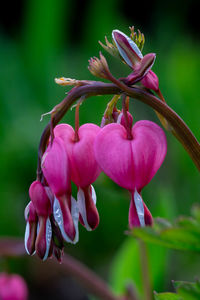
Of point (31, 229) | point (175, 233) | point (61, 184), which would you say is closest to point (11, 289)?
point (31, 229)

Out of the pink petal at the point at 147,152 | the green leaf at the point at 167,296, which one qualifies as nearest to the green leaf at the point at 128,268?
the green leaf at the point at 167,296

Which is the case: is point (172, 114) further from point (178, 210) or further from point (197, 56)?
point (197, 56)

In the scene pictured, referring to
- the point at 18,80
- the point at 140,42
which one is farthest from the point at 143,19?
the point at 140,42

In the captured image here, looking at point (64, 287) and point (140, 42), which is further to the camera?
point (64, 287)

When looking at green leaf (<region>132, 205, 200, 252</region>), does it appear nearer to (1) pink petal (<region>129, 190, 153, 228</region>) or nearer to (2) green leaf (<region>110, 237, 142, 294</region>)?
(1) pink petal (<region>129, 190, 153, 228</region>)

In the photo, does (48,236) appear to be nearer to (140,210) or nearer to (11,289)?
(140,210)

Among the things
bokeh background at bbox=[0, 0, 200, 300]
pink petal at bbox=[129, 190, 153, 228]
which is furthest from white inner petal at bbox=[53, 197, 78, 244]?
bokeh background at bbox=[0, 0, 200, 300]
